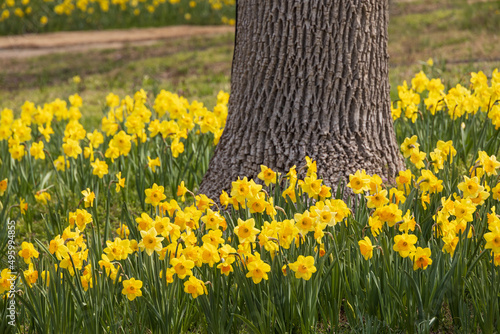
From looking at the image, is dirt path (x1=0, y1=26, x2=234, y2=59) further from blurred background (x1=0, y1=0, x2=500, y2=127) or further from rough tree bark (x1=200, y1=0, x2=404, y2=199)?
rough tree bark (x1=200, y1=0, x2=404, y2=199)

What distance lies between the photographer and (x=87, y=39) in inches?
466

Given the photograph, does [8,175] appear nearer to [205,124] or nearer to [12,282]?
[205,124]

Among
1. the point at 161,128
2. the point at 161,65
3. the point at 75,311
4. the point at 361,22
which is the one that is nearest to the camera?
the point at 75,311

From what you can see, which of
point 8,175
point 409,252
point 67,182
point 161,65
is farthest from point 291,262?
point 161,65

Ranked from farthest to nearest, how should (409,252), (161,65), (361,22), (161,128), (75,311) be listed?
(161,65) → (161,128) → (361,22) → (75,311) → (409,252)

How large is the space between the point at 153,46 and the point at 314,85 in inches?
318

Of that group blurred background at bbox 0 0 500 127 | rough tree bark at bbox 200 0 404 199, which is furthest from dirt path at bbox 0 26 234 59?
rough tree bark at bbox 200 0 404 199

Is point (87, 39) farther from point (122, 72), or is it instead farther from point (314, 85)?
point (314, 85)

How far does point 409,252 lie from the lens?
2117 millimetres

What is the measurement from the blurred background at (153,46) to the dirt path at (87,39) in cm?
2

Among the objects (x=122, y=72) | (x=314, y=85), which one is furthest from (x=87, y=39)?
(x=314, y=85)

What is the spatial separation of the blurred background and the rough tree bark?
255 cm

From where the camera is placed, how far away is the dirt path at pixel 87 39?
11281 mm

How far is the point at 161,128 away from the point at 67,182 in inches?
29.7
